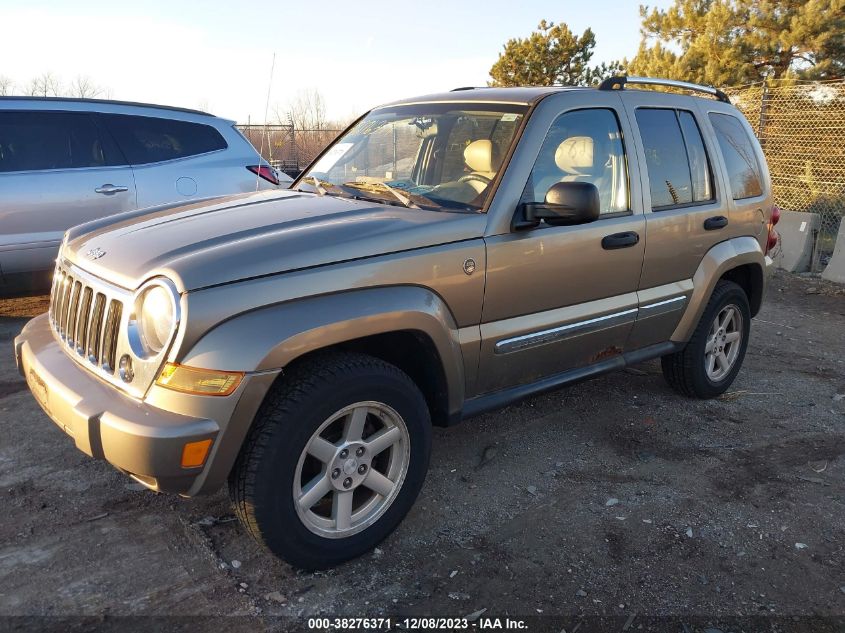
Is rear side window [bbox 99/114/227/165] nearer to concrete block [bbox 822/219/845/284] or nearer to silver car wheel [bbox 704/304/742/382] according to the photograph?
silver car wheel [bbox 704/304/742/382]

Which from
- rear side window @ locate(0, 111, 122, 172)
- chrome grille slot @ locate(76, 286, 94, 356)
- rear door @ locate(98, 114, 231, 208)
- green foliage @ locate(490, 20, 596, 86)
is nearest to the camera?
chrome grille slot @ locate(76, 286, 94, 356)

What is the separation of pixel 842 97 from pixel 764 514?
9.41 metres

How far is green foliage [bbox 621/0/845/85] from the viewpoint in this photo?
1345 centimetres

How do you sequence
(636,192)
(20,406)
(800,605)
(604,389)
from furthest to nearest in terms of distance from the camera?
(604,389), (20,406), (636,192), (800,605)

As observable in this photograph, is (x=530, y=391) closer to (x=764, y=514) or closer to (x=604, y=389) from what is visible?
(x=764, y=514)

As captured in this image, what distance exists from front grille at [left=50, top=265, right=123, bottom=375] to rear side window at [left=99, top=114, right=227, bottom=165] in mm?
3373

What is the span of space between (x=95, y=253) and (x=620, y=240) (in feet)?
8.32

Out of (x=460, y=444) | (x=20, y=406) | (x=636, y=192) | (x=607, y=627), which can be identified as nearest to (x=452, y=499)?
(x=460, y=444)

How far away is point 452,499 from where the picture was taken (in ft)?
11.1

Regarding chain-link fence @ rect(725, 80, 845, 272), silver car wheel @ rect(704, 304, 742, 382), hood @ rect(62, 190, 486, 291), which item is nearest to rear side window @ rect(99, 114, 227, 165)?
hood @ rect(62, 190, 486, 291)

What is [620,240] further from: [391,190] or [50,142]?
[50,142]

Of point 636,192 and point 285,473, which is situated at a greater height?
point 636,192

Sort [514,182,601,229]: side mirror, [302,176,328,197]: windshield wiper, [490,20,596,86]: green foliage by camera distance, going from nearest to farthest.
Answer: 1. [514,182,601,229]: side mirror
2. [302,176,328,197]: windshield wiper
3. [490,20,596,86]: green foliage

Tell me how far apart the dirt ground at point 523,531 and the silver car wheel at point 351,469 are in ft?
0.67
